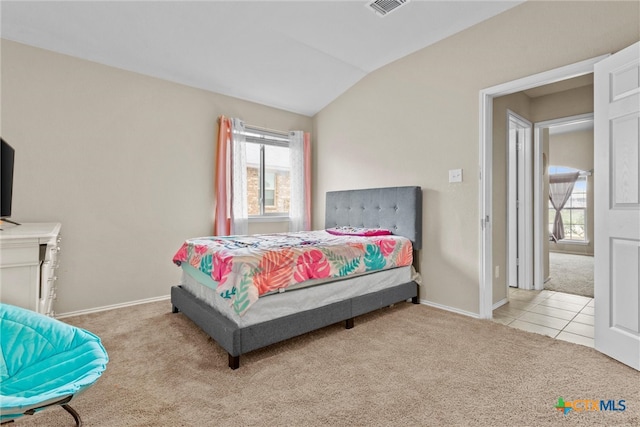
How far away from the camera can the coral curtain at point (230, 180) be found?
385 centimetres

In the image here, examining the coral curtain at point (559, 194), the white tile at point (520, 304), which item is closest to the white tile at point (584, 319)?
the white tile at point (520, 304)

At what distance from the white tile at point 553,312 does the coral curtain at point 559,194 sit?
17.0ft

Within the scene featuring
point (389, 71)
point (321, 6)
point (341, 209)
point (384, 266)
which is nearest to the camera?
point (321, 6)

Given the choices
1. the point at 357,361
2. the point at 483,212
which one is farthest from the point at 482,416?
the point at 483,212

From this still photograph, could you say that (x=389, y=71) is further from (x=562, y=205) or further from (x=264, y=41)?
(x=562, y=205)

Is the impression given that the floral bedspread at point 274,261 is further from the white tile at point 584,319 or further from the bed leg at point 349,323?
the white tile at point 584,319

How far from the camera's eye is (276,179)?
4633 mm

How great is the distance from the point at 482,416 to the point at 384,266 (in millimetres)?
1553

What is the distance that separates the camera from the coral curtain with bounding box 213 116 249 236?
385 centimetres

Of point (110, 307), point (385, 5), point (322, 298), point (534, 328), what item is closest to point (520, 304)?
point (534, 328)

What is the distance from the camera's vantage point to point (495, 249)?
3342 millimetres

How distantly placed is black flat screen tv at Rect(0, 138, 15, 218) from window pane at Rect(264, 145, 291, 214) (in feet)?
9.02

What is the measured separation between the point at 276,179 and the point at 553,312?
3.67 meters

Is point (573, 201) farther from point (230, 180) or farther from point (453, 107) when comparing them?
point (230, 180)
